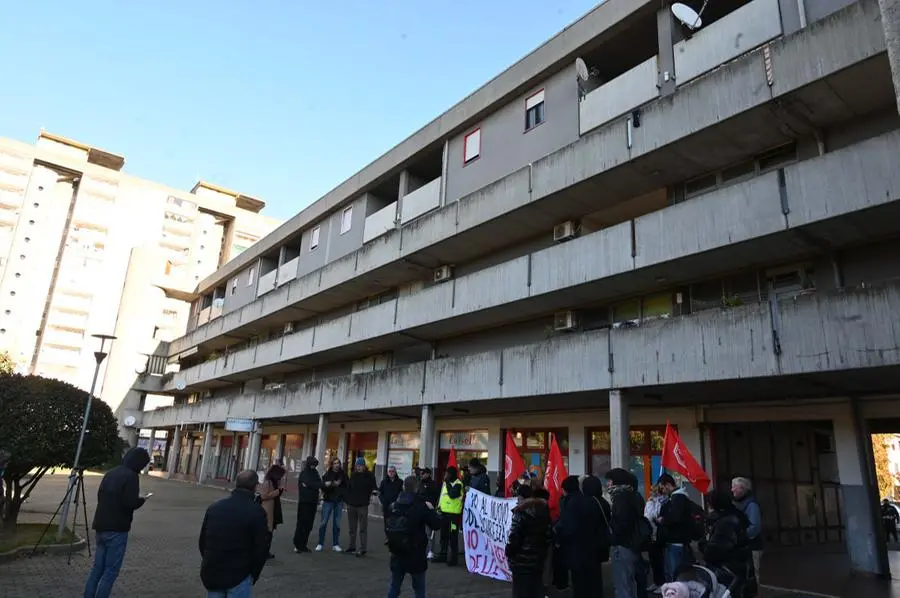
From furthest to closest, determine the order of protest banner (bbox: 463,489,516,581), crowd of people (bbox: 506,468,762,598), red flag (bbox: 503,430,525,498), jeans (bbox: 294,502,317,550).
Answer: red flag (bbox: 503,430,525,498), jeans (bbox: 294,502,317,550), protest banner (bbox: 463,489,516,581), crowd of people (bbox: 506,468,762,598)

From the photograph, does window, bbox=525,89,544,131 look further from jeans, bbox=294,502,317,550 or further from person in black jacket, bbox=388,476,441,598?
person in black jacket, bbox=388,476,441,598

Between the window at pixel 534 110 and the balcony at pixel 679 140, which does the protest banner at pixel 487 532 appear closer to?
the balcony at pixel 679 140

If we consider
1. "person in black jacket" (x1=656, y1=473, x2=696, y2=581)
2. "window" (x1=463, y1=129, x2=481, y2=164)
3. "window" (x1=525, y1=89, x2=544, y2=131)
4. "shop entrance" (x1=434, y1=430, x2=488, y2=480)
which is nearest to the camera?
"person in black jacket" (x1=656, y1=473, x2=696, y2=581)

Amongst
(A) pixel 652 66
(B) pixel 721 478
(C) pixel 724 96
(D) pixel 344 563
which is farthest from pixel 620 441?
(A) pixel 652 66

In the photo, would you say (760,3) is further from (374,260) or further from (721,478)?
(374,260)

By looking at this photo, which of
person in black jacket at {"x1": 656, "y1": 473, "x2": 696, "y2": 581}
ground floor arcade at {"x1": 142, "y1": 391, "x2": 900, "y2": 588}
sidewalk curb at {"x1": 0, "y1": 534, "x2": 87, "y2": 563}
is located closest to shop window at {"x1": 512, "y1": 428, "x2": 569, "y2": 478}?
ground floor arcade at {"x1": 142, "y1": 391, "x2": 900, "y2": 588}

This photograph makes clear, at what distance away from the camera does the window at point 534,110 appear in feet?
59.3

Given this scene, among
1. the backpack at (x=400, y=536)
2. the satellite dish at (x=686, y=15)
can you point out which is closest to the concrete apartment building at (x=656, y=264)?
the satellite dish at (x=686, y=15)

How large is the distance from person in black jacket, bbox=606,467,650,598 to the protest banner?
2509mm

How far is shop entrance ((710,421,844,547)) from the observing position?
15617mm

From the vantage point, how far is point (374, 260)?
2306 centimetres

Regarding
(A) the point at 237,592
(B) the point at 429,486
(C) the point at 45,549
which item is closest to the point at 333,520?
(B) the point at 429,486

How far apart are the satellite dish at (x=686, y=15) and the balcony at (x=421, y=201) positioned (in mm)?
9859

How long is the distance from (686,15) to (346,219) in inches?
681
